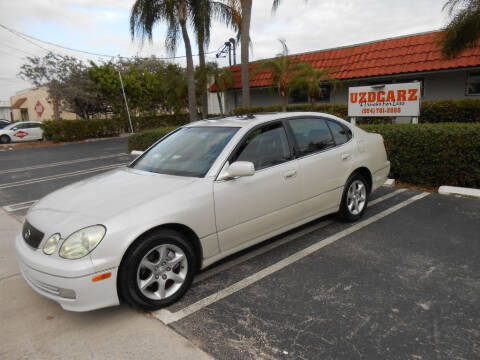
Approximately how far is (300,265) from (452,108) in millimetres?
10439

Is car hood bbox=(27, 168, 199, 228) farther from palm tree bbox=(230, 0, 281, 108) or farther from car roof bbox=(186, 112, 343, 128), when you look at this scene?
palm tree bbox=(230, 0, 281, 108)

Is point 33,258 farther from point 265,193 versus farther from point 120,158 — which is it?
point 120,158

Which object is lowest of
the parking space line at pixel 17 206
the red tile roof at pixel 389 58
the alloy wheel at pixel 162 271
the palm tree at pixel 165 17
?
the parking space line at pixel 17 206

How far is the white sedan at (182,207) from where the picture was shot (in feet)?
9.00

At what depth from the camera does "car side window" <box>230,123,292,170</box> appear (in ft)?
12.1

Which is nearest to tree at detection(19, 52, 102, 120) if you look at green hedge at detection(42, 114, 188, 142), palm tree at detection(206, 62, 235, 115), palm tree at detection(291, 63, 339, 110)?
green hedge at detection(42, 114, 188, 142)

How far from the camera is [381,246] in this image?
4.18 meters

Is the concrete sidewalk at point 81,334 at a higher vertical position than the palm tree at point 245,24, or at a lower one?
lower

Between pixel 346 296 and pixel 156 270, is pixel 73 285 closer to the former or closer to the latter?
pixel 156 270

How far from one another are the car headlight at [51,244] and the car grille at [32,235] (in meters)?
0.12

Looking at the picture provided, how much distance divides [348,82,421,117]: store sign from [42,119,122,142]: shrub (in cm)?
1914

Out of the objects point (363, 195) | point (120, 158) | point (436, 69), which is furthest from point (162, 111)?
point (363, 195)

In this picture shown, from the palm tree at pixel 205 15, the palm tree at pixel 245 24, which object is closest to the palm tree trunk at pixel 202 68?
the palm tree at pixel 205 15

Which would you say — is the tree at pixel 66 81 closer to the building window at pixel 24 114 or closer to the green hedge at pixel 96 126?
the green hedge at pixel 96 126
